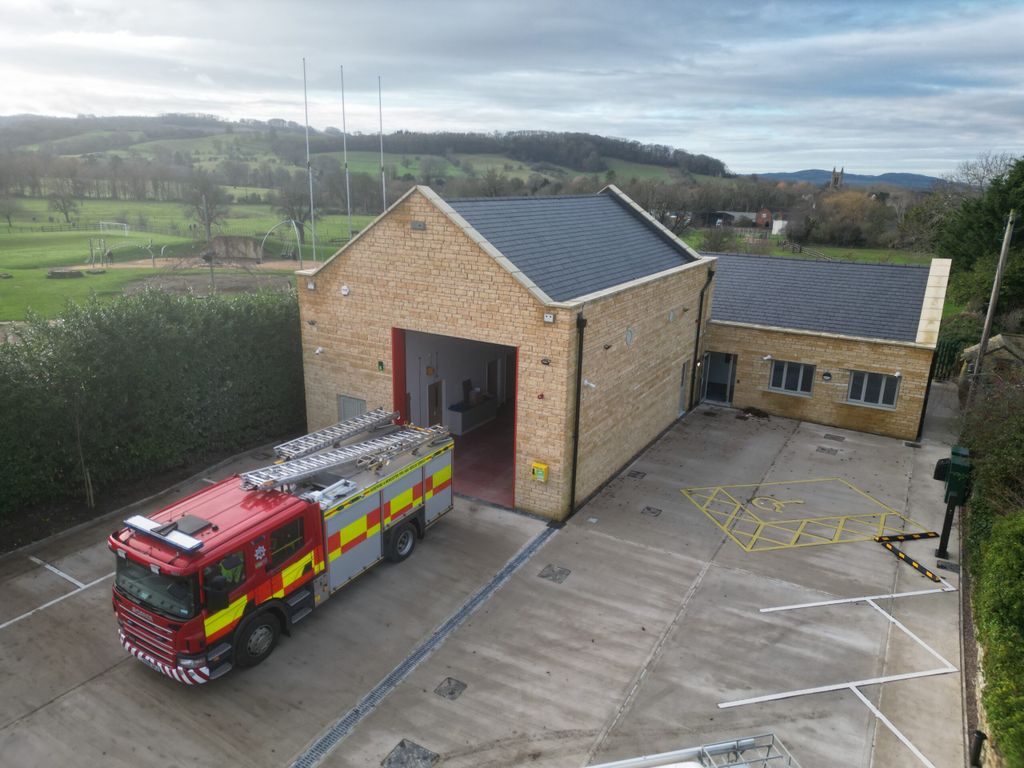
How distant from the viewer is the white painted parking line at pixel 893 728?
29.3 ft

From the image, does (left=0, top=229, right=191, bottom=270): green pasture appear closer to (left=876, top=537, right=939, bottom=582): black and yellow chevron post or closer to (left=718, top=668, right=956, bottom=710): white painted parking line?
(left=718, top=668, right=956, bottom=710): white painted parking line

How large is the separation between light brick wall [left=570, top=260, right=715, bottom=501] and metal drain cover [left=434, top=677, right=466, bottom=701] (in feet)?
21.0

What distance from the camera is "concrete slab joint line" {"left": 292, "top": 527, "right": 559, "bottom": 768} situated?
8.86 metres

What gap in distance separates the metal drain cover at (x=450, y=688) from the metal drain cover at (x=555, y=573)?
130 inches

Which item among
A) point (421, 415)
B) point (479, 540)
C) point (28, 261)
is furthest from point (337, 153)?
point (479, 540)

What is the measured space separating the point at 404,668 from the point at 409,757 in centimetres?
173

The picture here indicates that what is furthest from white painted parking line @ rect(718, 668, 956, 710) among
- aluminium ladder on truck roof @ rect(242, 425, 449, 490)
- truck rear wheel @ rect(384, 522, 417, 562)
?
aluminium ladder on truck roof @ rect(242, 425, 449, 490)

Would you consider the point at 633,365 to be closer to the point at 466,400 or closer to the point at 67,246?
the point at 466,400

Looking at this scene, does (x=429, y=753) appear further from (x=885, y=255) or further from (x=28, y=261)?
(x=885, y=255)

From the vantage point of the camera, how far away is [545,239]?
17531 mm

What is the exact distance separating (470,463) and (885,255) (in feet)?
187

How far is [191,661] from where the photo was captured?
9.11 m

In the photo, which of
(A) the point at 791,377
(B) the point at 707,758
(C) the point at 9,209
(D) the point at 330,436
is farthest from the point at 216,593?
(C) the point at 9,209

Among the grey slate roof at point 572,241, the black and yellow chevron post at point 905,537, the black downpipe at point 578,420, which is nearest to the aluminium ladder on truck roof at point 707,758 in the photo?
the black downpipe at point 578,420
